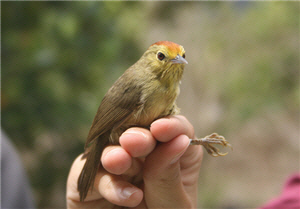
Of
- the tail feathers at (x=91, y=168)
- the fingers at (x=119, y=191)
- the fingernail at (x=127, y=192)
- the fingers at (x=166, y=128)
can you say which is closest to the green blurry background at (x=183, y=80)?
the tail feathers at (x=91, y=168)

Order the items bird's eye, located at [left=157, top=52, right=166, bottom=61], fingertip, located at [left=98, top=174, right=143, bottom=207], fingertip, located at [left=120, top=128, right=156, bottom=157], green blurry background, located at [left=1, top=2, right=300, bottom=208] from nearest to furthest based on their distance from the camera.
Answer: fingertip, located at [left=120, top=128, right=156, bottom=157] < fingertip, located at [left=98, top=174, right=143, bottom=207] < bird's eye, located at [left=157, top=52, right=166, bottom=61] < green blurry background, located at [left=1, top=2, right=300, bottom=208]

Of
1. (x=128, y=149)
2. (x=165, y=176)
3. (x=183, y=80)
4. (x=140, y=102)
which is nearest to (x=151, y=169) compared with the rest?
(x=165, y=176)

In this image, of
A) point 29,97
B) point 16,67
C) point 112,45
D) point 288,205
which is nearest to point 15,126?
point 29,97

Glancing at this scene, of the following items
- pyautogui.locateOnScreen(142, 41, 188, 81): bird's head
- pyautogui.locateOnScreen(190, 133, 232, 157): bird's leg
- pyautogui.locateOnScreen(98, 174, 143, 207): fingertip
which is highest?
pyautogui.locateOnScreen(142, 41, 188, 81): bird's head

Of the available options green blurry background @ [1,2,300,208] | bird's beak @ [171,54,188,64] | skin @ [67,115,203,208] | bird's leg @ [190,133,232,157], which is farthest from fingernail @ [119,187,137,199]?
green blurry background @ [1,2,300,208]

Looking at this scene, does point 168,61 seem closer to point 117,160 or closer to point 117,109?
point 117,109

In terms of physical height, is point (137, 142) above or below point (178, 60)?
below

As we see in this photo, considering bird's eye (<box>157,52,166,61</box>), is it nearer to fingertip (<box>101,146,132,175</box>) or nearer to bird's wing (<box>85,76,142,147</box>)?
bird's wing (<box>85,76,142,147</box>)
